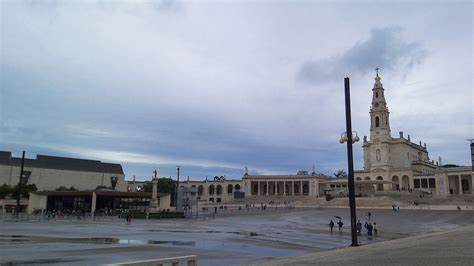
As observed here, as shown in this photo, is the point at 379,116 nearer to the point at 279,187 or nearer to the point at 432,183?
the point at 432,183

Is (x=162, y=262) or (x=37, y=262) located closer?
(x=162, y=262)

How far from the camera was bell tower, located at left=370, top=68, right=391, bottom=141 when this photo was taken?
416 feet

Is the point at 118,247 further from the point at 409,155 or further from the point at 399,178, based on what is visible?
the point at 409,155

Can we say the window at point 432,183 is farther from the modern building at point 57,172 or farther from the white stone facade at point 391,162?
the modern building at point 57,172

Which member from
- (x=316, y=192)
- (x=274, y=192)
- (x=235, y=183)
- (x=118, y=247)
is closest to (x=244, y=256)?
(x=118, y=247)

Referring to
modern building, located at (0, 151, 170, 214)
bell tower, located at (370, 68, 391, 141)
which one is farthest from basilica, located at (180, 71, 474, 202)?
modern building, located at (0, 151, 170, 214)

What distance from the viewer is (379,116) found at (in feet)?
418

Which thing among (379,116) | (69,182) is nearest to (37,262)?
(379,116)

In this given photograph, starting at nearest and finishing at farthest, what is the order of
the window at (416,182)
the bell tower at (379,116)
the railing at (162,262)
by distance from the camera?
the railing at (162,262), the window at (416,182), the bell tower at (379,116)

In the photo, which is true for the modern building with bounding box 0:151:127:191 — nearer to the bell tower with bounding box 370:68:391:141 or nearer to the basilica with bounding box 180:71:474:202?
the basilica with bounding box 180:71:474:202

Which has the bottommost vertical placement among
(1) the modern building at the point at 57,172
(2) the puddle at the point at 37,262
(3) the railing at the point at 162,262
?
(2) the puddle at the point at 37,262

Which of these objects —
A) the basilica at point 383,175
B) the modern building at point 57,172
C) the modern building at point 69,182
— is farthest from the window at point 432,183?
the modern building at point 57,172

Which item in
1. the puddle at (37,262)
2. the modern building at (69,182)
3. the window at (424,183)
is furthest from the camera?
the window at (424,183)

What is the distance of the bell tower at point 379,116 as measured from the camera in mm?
126875
